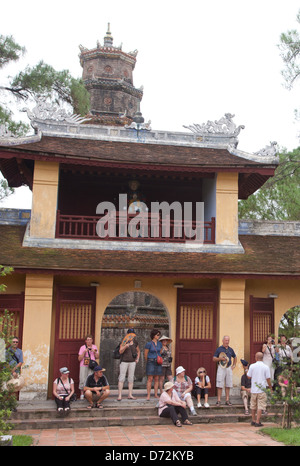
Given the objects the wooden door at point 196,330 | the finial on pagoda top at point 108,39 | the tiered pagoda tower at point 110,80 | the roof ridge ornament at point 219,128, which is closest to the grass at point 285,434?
the wooden door at point 196,330

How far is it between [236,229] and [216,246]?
0.71 metres

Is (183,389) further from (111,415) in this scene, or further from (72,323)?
(72,323)

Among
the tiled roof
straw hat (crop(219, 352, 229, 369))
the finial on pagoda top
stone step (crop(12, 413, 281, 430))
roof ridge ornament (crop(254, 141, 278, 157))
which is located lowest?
stone step (crop(12, 413, 281, 430))

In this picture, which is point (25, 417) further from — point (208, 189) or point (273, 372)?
point (208, 189)

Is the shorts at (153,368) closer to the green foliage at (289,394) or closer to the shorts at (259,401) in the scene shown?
the shorts at (259,401)

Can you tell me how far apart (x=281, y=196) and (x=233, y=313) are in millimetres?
12621

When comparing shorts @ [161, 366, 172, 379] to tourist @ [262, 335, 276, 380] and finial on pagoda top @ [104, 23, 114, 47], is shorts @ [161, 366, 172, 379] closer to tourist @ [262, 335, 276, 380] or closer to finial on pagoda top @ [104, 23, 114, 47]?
tourist @ [262, 335, 276, 380]

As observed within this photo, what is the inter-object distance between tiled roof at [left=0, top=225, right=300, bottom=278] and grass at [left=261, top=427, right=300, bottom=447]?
3688 mm

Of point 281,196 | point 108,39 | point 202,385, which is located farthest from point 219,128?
point 108,39

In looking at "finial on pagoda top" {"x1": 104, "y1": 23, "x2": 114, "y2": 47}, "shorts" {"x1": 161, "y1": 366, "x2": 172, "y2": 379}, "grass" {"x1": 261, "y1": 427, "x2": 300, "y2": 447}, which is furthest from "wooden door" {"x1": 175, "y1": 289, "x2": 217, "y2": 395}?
"finial on pagoda top" {"x1": 104, "y1": 23, "x2": 114, "y2": 47}

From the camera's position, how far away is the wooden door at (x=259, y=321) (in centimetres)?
1323

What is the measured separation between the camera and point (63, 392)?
34.4ft

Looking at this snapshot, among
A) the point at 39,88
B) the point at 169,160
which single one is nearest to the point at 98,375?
the point at 169,160

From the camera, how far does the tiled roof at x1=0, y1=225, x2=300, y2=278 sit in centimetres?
1183
